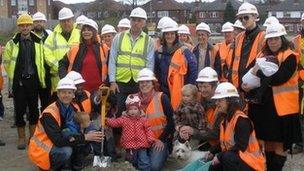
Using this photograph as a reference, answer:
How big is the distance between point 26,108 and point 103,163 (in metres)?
2.05

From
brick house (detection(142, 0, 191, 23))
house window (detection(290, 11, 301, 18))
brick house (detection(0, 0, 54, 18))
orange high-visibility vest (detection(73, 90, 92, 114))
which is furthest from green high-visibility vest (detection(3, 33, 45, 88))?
brick house (detection(142, 0, 191, 23))

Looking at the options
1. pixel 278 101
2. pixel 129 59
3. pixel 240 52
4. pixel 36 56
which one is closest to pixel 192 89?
pixel 240 52

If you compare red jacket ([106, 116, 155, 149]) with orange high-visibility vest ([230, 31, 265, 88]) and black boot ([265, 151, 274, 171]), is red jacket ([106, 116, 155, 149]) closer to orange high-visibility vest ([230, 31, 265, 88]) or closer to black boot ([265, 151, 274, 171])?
orange high-visibility vest ([230, 31, 265, 88])

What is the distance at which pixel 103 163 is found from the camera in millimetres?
7453

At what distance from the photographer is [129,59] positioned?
26.0ft

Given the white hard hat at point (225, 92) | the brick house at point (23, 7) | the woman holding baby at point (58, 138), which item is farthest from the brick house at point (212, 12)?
the white hard hat at point (225, 92)

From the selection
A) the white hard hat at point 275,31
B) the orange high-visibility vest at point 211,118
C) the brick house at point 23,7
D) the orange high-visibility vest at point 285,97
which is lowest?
the orange high-visibility vest at point 211,118

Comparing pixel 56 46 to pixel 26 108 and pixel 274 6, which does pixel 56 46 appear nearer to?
pixel 26 108

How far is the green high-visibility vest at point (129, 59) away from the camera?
7914 millimetres

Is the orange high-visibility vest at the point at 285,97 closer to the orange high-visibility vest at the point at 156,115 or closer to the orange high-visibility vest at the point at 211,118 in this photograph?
the orange high-visibility vest at the point at 211,118

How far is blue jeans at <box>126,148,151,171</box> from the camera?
745cm

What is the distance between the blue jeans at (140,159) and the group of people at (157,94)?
0.01 metres

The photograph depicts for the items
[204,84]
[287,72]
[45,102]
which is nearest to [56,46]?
[45,102]

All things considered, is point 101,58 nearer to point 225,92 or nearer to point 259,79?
point 225,92
